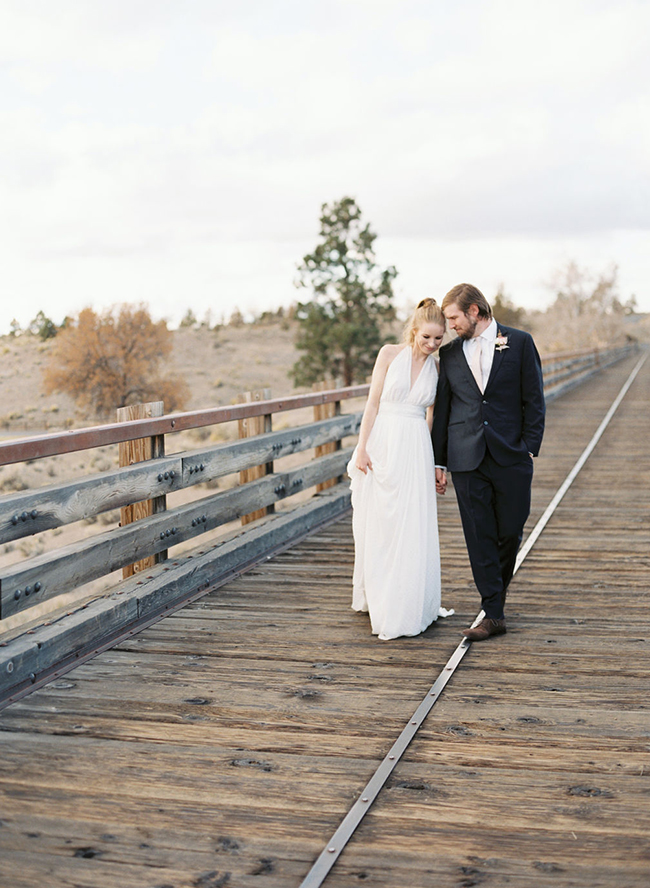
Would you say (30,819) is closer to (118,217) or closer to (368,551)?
(368,551)

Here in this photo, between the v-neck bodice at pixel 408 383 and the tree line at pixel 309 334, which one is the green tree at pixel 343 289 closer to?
the tree line at pixel 309 334

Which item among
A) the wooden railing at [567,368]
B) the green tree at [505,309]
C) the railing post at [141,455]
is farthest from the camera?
the green tree at [505,309]

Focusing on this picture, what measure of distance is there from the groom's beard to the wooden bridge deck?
169 cm

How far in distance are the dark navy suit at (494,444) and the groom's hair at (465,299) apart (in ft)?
0.55

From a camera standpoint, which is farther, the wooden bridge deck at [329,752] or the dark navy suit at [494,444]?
the dark navy suit at [494,444]

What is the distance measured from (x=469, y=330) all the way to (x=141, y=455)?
2.17 metres

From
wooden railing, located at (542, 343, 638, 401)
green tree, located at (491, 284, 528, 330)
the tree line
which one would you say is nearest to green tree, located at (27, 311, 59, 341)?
the tree line

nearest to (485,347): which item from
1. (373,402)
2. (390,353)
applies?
(390,353)

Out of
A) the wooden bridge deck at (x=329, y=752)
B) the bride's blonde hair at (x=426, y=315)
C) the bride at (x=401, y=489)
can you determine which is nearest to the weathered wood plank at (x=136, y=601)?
the wooden bridge deck at (x=329, y=752)

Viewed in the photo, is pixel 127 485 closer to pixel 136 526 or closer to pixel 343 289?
pixel 136 526

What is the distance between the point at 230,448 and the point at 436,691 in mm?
3000

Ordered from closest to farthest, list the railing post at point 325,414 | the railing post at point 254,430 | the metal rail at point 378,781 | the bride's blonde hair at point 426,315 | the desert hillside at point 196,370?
the metal rail at point 378,781 < the bride's blonde hair at point 426,315 < the railing post at point 254,430 < the railing post at point 325,414 < the desert hillside at point 196,370

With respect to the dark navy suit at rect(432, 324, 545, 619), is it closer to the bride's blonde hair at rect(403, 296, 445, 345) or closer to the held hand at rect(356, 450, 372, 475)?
the bride's blonde hair at rect(403, 296, 445, 345)

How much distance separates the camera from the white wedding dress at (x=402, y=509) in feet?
17.8
